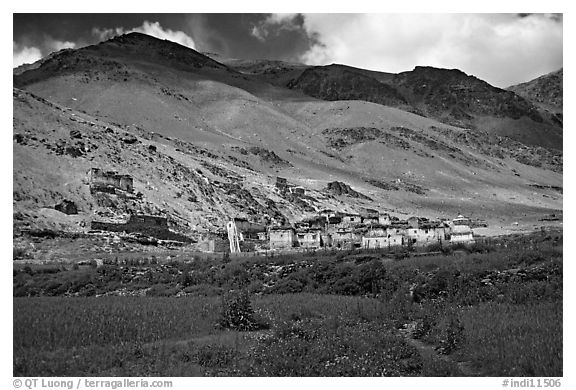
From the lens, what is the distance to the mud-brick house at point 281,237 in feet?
133

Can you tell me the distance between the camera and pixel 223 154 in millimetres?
99875

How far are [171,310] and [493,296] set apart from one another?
9.01m

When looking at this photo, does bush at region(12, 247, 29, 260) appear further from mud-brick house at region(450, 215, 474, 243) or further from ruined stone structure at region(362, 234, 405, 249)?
mud-brick house at region(450, 215, 474, 243)

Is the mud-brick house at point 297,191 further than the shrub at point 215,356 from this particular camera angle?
Yes

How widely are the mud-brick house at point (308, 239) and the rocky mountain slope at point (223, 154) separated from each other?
9064 millimetres

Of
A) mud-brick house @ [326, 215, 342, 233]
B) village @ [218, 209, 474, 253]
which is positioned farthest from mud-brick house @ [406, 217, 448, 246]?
mud-brick house @ [326, 215, 342, 233]

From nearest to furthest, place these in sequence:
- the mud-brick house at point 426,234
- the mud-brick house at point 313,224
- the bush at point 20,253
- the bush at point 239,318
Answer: the bush at point 239,318 → the bush at point 20,253 → the mud-brick house at point 426,234 → the mud-brick house at point 313,224

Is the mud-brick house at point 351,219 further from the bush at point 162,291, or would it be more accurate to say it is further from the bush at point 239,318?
the bush at point 239,318

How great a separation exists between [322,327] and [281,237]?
30.1m

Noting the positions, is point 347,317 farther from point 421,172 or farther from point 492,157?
point 492,157

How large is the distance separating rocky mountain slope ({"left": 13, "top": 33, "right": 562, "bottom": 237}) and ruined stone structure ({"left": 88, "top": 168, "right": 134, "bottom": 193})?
87cm

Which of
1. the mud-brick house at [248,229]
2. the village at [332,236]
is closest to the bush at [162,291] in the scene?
the village at [332,236]

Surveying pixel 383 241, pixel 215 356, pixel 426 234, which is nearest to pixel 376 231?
pixel 383 241

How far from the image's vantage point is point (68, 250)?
31281 millimetres
